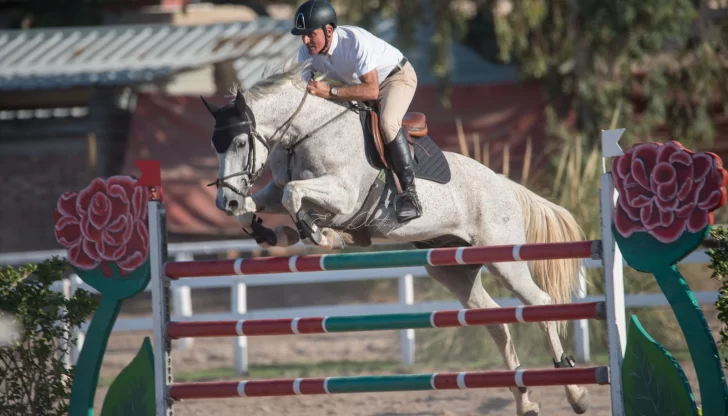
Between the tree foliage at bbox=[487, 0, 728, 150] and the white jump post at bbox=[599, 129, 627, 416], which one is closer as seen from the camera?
the white jump post at bbox=[599, 129, 627, 416]

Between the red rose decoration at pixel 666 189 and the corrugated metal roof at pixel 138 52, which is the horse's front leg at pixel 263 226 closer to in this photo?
the red rose decoration at pixel 666 189

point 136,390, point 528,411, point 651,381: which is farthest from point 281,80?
point 651,381

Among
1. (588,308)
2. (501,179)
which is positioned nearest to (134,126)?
(501,179)

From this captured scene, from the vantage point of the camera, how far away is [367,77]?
15.8ft

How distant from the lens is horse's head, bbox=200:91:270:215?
445 centimetres

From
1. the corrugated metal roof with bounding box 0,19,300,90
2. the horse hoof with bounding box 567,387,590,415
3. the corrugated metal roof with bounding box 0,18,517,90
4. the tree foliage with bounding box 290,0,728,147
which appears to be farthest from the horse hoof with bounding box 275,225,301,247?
the corrugated metal roof with bounding box 0,19,300,90

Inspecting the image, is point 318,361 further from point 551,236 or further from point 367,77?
point 367,77

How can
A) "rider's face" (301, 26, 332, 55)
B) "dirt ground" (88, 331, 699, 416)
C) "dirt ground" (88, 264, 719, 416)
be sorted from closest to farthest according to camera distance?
"rider's face" (301, 26, 332, 55) → "dirt ground" (88, 331, 699, 416) → "dirt ground" (88, 264, 719, 416)

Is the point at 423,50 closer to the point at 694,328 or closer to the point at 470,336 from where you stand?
the point at 470,336

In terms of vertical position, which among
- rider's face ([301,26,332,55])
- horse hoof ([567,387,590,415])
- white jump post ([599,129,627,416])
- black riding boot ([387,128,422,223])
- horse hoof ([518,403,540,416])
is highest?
rider's face ([301,26,332,55])

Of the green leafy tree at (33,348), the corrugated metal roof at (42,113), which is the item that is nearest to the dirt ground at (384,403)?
the green leafy tree at (33,348)

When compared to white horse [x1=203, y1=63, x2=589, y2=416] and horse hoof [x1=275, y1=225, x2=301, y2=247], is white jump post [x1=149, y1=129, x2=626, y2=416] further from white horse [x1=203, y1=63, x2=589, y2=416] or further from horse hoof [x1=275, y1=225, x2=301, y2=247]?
horse hoof [x1=275, y1=225, x2=301, y2=247]

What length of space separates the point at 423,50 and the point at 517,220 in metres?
10.9

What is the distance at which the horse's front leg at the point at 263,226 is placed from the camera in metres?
4.71
